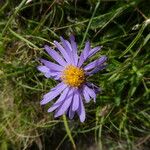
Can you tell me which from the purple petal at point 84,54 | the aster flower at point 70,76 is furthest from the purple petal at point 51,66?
the purple petal at point 84,54

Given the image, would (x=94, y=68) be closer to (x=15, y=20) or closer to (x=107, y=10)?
(x=107, y=10)

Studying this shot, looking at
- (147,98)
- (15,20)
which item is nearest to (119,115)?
(147,98)

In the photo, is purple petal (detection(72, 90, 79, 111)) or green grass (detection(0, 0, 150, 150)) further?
green grass (detection(0, 0, 150, 150))

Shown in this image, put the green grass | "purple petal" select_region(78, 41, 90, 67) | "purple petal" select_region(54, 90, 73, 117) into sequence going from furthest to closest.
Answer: the green grass < "purple petal" select_region(54, 90, 73, 117) < "purple petal" select_region(78, 41, 90, 67)

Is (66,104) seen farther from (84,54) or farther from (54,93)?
(84,54)

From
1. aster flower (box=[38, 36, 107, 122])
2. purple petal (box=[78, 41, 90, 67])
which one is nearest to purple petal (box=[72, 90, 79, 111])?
aster flower (box=[38, 36, 107, 122])

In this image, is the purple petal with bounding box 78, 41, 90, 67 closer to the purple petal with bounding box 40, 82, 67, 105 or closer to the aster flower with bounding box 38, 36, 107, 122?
the aster flower with bounding box 38, 36, 107, 122
